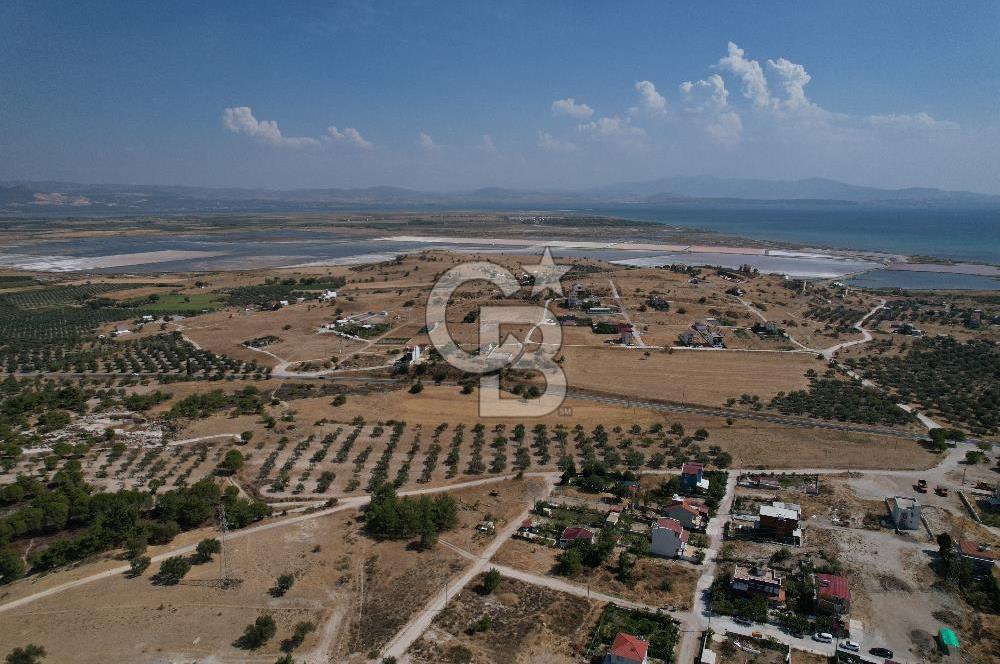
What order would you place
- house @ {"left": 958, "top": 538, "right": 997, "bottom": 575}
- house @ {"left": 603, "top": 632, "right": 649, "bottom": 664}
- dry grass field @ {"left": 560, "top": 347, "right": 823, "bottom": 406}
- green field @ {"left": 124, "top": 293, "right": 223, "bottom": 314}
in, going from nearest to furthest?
1. house @ {"left": 603, "top": 632, "right": 649, "bottom": 664}
2. house @ {"left": 958, "top": 538, "right": 997, "bottom": 575}
3. dry grass field @ {"left": 560, "top": 347, "right": 823, "bottom": 406}
4. green field @ {"left": 124, "top": 293, "right": 223, "bottom": 314}

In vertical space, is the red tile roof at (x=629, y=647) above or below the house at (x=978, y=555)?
below

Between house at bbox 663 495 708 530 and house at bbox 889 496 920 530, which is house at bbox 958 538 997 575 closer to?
house at bbox 889 496 920 530

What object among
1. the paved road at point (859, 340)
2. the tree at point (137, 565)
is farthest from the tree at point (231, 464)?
the paved road at point (859, 340)

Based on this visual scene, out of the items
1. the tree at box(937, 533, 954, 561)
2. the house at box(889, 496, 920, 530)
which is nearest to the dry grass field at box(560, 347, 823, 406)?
the house at box(889, 496, 920, 530)

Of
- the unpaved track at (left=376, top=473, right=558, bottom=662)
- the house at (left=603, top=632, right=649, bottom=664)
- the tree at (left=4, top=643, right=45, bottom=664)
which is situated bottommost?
the unpaved track at (left=376, top=473, right=558, bottom=662)

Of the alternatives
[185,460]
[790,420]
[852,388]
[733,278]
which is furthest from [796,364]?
[185,460]

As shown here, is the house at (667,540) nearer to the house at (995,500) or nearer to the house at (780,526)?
the house at (780,526)

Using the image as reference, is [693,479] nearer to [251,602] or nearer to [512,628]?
[512,628]

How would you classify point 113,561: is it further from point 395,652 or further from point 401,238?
point 401,238
